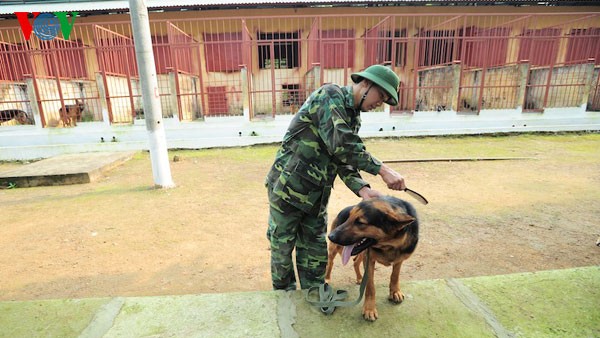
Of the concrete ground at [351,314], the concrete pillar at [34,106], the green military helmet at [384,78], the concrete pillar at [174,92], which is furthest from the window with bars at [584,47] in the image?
the concrete pillar at [34,106]

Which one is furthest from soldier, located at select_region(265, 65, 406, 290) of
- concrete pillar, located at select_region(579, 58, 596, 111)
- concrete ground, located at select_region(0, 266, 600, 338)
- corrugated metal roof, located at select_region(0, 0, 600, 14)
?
concrete pillar, located at select_region(579, 58, 596, 111)

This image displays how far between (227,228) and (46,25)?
13.3 meters

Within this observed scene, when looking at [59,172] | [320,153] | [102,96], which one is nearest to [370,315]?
[320,153]

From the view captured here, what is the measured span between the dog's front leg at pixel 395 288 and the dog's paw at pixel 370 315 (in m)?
0.22

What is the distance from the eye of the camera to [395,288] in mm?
2012

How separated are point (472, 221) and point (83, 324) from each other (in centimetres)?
A: 441

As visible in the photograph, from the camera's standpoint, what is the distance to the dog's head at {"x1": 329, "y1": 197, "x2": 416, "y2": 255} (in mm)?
1896

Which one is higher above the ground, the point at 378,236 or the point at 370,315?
the point at 378,236

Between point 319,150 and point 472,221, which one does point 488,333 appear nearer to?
point 319,150

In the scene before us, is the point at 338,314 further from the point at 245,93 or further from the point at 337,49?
the point at 337,49

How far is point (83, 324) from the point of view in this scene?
1.80 meters

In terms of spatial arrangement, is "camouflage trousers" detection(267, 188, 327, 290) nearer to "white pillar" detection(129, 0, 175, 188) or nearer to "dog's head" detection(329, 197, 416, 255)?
"dog's head" detection(329, 197, 416, 255)

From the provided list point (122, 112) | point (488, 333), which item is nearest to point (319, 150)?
point (488, 333)

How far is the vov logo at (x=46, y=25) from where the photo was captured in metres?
12.1
